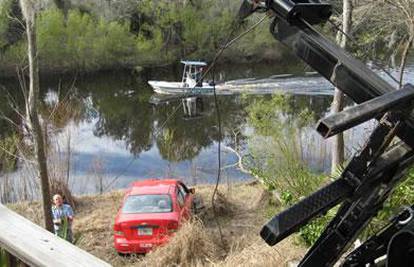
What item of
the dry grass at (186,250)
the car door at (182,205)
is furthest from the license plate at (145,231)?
the dry grass at (186,250)

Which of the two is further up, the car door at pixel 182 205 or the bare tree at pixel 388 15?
the bare tree at pixel 388 15

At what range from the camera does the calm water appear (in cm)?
2084

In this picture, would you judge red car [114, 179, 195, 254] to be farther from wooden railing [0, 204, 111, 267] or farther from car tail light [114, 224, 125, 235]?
wooden railing [0, 204, 111, 267]

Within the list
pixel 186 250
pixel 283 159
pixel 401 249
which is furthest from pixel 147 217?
pixel 401 249

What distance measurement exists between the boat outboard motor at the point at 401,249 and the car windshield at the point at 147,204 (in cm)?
1111

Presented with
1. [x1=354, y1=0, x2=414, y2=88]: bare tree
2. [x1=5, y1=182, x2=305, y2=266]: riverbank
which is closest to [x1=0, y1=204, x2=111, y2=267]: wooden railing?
[x1=5, y1=182, x2=305, y2=266]: riverbank

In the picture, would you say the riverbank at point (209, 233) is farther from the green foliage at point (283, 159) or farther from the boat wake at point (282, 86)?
the boat wake at point (282, 86)

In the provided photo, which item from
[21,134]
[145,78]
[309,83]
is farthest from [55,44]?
[21,134]

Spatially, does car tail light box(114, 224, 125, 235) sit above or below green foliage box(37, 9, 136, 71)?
A: above

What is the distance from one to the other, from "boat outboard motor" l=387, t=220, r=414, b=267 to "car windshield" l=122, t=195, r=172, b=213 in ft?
36.5

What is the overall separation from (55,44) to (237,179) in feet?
106

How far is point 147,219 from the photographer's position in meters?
12.3

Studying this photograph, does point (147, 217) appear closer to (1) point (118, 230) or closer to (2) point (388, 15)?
(1) point (118, 230)

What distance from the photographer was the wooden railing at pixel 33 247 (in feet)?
6.46
